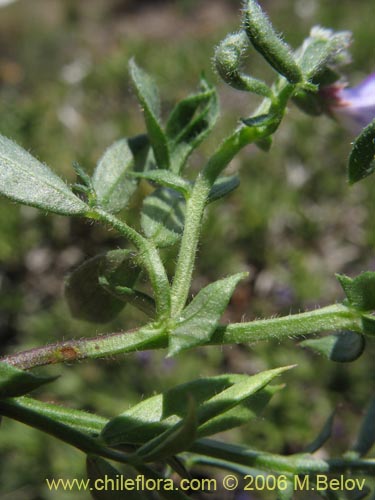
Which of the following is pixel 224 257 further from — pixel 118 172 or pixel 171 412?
pixel 171 412

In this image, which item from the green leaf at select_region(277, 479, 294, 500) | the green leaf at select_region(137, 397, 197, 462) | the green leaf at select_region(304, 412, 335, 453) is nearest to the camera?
the green leaf at select_region(137, 397, 197, 462)

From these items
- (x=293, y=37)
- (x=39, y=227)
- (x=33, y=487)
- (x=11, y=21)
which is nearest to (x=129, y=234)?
(x=33, y=487)

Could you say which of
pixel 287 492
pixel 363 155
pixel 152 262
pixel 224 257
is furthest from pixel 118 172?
pixel 224 257

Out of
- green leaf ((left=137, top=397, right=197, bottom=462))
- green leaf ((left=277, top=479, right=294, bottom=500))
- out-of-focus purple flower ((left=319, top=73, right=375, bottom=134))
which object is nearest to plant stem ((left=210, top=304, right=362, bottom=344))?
green leaf ((left=137, top=397, right=197, bottom=462))

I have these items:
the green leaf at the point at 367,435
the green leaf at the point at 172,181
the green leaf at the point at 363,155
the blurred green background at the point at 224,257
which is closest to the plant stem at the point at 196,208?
the green leaf at the point at 172,181

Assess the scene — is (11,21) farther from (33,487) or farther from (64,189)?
(64,189)

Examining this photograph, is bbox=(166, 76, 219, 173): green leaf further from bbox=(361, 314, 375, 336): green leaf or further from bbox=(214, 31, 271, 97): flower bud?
bbox=(361, 314, 375, 336): green leaf

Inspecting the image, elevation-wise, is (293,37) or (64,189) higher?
(293,37)
